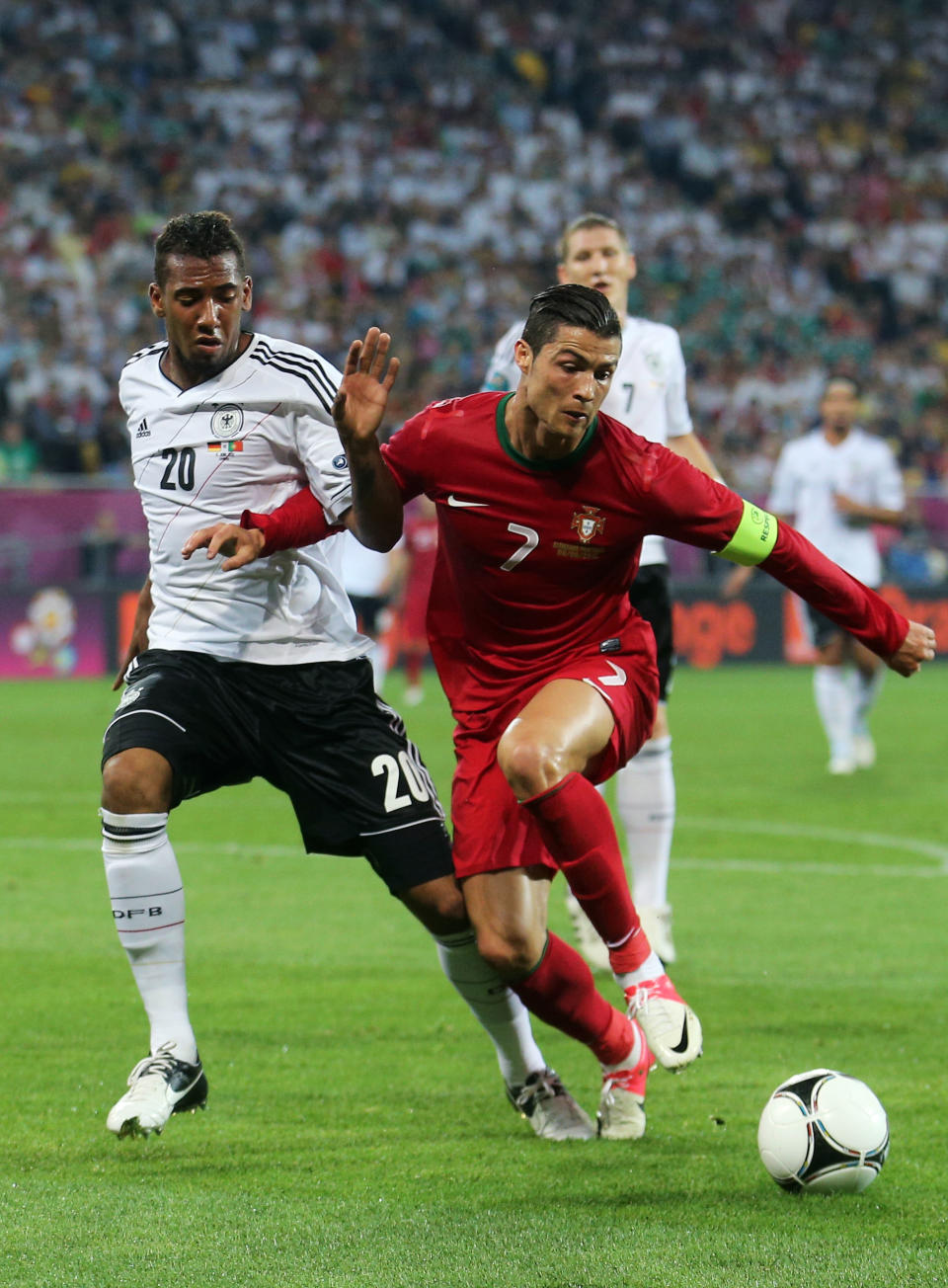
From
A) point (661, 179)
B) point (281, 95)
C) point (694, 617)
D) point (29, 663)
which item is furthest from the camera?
point (661, 179)

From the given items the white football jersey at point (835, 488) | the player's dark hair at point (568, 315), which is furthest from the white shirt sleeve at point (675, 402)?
the white football jersey at point (835, 488)

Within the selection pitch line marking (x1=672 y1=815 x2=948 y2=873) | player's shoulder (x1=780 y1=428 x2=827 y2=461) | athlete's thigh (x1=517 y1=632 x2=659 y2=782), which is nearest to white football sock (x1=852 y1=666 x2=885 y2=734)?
player's shoulder (x1=780 y1=428 x2=827 y2=461)

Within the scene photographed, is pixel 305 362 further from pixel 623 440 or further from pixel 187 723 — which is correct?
pixel 187 723

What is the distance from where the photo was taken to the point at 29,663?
1886 cm

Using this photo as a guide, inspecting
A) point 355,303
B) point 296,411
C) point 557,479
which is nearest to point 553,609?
point 557,479

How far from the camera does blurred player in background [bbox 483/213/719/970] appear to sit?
6375mm

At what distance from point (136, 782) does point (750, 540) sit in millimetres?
1625

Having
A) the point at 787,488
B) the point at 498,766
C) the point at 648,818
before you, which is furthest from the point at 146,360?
the point at 787,488

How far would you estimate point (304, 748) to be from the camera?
455 centimetres

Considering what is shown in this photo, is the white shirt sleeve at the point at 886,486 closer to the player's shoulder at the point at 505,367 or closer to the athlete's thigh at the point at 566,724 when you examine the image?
the player's shoulder at the point at 505,367

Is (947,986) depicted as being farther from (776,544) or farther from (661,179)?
(661,179)

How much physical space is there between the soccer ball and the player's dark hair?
188 cm

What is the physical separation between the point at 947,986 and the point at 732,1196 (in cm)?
247

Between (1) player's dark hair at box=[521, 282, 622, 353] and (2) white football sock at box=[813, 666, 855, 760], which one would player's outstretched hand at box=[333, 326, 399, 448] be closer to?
(1) player's dark hair at box=[521, 282, 622, 353]
